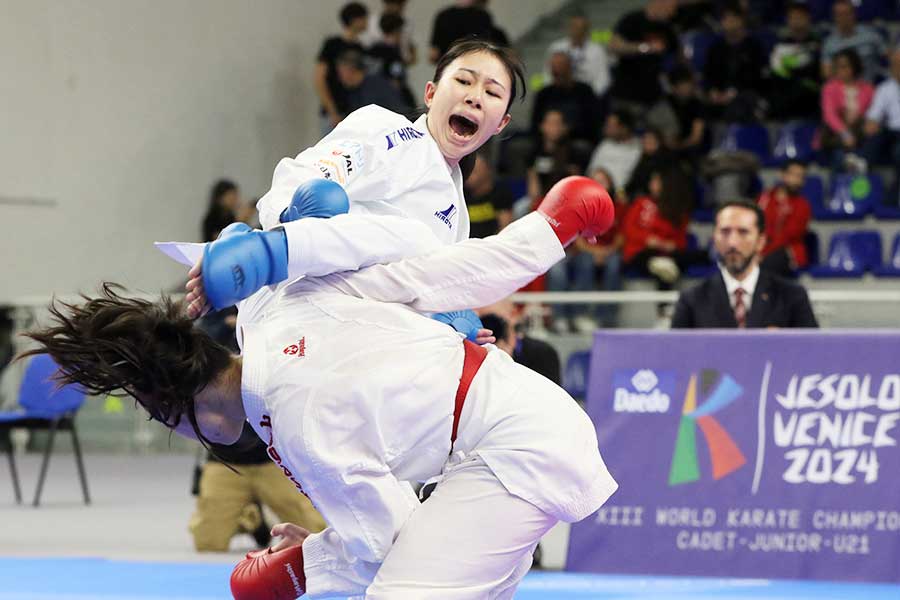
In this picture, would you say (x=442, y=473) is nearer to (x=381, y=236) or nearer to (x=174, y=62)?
(x=381, y=236)

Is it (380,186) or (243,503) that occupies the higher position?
(380,186)

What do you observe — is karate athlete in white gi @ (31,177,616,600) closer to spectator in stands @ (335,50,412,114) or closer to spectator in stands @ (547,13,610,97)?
spectator in stands @ (335,50,412,114)

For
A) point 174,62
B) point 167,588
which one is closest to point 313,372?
point 167,588

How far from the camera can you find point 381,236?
3.21 m

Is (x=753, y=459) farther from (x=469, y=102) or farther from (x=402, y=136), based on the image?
(x=402, y=136)

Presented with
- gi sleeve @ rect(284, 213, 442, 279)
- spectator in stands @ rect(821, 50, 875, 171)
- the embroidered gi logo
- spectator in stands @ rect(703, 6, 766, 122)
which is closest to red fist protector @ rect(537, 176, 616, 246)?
gi sleeve @ rect(284, 213, 442, 279)

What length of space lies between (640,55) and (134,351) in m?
11.3

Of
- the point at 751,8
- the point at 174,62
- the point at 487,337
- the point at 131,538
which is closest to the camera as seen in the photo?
the point at 487,337

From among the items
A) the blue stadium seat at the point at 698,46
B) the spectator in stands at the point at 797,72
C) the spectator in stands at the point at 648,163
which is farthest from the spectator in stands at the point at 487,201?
the blue stadium seat at the point at 698,46

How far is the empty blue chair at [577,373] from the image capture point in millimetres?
9164

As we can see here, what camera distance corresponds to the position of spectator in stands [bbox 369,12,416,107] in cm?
1374

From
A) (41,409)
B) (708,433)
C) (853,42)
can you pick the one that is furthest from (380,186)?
(853,42)

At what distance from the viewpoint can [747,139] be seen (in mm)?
13320

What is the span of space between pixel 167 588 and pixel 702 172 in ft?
26.4
